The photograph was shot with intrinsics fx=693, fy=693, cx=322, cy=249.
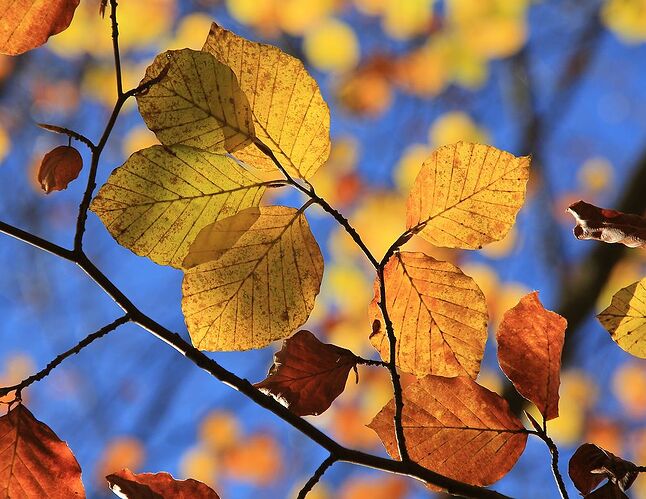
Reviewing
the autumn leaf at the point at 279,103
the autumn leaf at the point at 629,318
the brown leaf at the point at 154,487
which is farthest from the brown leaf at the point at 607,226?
the brown leaf at the point at 154,487

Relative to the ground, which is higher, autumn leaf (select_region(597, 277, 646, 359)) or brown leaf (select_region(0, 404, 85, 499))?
autumn leaf (select_region(597, 277, 646, 359))

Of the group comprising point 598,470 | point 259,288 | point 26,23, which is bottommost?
point 598,470

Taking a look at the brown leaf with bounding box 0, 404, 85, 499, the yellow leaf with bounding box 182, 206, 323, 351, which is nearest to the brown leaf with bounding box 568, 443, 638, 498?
the yellow leaf with bounding box 182, 206, 323, 351

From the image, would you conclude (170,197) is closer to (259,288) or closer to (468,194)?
(259,288)

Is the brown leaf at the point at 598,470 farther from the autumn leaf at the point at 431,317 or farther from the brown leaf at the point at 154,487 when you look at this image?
the brown leaf at the point at 154,487

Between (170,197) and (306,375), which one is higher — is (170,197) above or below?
above

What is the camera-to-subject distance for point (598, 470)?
0.38 metres

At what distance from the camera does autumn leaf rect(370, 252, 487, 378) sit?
428 mm

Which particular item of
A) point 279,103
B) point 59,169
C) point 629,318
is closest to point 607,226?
point 629,318

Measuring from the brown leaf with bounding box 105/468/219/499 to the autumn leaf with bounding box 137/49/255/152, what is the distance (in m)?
0.19

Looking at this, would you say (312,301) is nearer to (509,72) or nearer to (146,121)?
(146,121)

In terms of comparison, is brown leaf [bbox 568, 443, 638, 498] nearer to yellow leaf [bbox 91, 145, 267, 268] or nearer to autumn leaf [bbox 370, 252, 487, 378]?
autumn leaf [bbox 370, 252, 487, 378]

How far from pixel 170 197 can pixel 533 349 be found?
0.24m

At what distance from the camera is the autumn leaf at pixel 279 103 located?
390 millimetres
